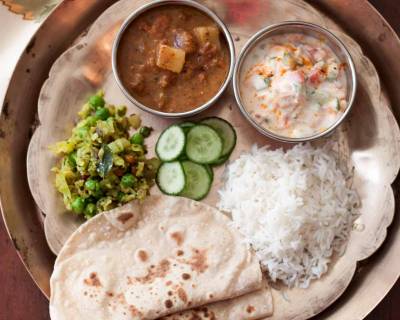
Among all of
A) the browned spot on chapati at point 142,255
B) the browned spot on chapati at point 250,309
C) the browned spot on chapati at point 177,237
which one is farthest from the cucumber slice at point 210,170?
the browned spot on chapati at point 250,309

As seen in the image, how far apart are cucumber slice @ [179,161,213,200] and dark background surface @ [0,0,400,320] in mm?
1391

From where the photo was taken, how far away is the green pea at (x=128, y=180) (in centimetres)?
440

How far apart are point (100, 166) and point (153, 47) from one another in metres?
0.95

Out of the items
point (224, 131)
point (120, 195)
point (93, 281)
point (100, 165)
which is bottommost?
point (93, 281)

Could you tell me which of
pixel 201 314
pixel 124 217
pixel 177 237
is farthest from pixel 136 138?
pixel 201 314

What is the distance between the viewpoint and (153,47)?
14.6ft

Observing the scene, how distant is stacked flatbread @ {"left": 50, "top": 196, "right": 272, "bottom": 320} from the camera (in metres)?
4.24

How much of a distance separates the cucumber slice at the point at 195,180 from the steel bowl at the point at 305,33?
0.54 m

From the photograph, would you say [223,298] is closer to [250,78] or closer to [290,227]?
[290,227]

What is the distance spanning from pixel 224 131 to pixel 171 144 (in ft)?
1.36

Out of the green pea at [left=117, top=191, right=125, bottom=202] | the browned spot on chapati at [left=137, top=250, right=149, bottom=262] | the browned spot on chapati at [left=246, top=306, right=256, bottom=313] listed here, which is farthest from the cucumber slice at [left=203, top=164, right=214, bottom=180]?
the browned spot on chapati at [left=246, top=306, right=256, bottom=313]

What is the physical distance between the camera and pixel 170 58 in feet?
14.3

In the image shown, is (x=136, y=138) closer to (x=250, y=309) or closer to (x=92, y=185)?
(x=92, y=185)

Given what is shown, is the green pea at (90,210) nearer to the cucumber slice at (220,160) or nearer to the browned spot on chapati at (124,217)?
the browned spot on chapati at (124,217)
